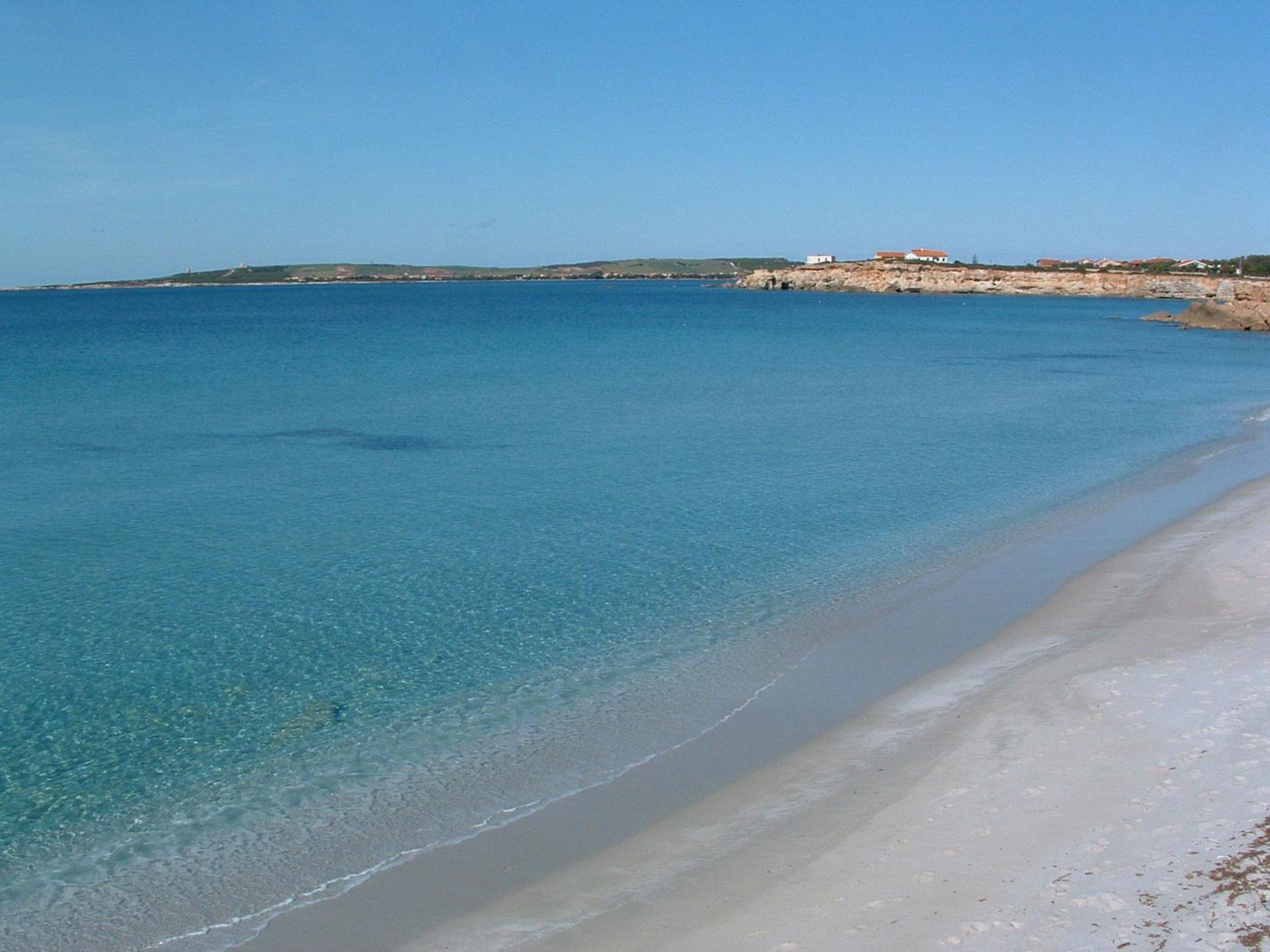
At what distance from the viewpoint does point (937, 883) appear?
19.6ft

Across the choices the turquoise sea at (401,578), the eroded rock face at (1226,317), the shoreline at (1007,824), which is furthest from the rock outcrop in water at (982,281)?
the shoreline at (1007,824)

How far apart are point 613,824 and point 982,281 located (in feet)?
466

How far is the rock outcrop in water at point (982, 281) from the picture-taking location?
395 ft

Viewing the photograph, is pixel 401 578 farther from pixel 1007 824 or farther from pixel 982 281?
pixel 982 281

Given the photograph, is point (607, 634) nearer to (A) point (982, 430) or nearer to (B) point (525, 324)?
(A) point (982, 430)

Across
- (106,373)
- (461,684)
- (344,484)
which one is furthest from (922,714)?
(106,373)

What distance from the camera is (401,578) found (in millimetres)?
13047

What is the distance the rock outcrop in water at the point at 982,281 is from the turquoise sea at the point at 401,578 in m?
83.5

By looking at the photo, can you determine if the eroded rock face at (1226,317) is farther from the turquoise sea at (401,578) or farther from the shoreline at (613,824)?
the shoreline at (613,824)

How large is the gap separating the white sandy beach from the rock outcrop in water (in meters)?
97.8

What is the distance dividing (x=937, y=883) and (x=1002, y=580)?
7818 millimetres

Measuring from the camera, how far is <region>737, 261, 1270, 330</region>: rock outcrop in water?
120500mm

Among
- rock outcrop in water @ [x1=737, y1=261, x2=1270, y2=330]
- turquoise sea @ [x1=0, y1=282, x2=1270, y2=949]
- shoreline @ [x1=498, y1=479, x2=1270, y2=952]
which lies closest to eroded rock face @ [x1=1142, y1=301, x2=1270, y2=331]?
rock outcrop in water @ [x1=737, y1=261, x2=1270, y2=330]

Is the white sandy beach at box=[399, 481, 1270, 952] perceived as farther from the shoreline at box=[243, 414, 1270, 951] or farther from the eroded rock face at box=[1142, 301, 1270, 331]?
the eroded rock face at box=[1142, 301, 1270, 331]
